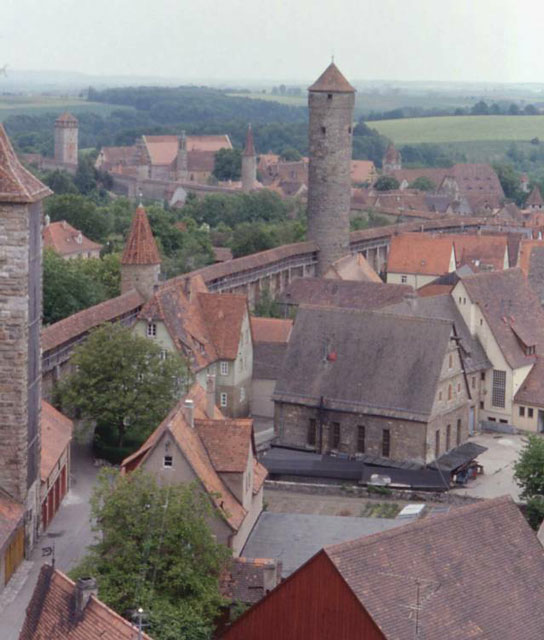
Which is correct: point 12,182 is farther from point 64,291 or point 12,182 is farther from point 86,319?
point 64,291

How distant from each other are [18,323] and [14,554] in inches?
242

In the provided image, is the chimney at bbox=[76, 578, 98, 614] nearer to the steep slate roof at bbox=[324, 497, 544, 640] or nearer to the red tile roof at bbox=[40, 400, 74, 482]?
the steep slate roof at bbox=[324, 497, 544, 640]

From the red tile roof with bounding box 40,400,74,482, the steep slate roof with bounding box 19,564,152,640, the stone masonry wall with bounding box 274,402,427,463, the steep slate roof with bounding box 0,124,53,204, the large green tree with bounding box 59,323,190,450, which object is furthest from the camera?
the stone masonry wall with bounding box 274,402,427,463

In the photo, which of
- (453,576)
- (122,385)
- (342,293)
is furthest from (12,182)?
(342,293)

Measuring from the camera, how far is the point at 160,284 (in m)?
62.9

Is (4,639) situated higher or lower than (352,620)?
lower

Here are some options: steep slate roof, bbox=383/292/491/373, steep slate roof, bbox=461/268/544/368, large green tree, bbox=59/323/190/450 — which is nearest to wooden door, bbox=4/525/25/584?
large green tree, bbox=59/323/190/450

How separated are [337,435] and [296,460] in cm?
263

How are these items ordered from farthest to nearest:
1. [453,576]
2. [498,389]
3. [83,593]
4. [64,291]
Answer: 1. [64,291]
2. [498,389]
3. [453,576]
4. [83,593]

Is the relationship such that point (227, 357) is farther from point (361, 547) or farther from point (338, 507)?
point (361, 547)

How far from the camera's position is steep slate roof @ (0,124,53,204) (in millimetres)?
37281

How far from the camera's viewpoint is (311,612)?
2589cm

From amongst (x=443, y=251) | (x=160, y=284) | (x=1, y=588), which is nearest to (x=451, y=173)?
(x=443, y=251)

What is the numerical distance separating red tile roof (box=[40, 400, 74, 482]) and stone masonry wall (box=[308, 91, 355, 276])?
130 ft
